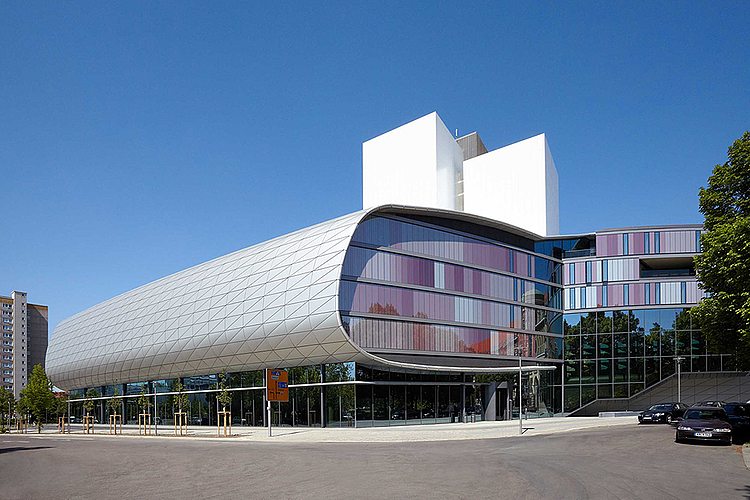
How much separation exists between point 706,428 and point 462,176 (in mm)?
46287

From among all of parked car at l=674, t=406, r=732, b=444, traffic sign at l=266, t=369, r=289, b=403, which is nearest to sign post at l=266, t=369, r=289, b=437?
traffic sign at l=266, t=369, r=289, b=403

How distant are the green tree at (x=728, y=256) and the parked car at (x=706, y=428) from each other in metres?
2.86

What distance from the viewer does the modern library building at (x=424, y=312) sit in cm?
4278

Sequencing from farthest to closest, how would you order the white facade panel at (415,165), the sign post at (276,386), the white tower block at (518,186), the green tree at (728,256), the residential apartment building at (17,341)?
the residential apartment building at (17,341), the white facade panel at (415,165), the white tower block at (518,186), the sign post at (276,386), the green tree at (728,256)

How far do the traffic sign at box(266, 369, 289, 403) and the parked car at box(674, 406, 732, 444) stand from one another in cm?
2255

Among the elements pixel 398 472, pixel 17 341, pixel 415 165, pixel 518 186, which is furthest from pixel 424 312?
pixel 17 341

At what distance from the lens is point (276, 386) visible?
3922 cm

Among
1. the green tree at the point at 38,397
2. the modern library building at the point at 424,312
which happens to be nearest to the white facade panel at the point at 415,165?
the modern library building at the point at 424,312

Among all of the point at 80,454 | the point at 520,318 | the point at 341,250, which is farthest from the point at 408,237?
the point at 80,454

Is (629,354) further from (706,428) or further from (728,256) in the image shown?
(728,256)

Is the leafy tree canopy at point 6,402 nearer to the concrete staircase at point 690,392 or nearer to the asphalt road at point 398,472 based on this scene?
the asphalt road at point 398,472

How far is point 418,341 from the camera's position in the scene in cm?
4522

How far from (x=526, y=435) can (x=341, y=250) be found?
16688mm

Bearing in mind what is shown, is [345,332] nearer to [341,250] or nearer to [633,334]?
[341,250]
